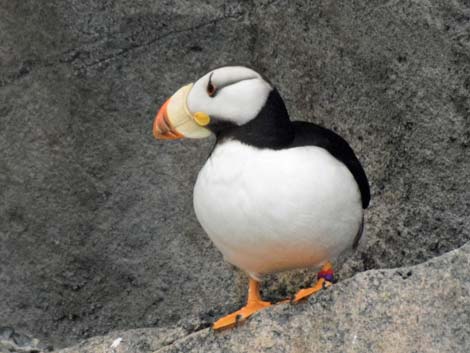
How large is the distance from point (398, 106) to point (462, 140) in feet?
0.82

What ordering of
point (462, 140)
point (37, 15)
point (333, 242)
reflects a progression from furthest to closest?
point (37, 15) < point (462, 140) < point (333, 242)

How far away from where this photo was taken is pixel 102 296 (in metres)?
4.30

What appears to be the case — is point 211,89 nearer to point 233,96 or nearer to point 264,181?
point 233,96

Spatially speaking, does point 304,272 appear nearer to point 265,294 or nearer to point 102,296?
point 265,294

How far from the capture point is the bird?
3115 mm

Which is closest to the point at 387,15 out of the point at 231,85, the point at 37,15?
the point at 231,85

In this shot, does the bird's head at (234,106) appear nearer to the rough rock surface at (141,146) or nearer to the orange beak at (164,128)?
the orange beak at (164,128)

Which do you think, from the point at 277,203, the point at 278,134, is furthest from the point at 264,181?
the point at 278,134

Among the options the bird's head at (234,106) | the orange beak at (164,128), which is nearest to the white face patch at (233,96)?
the bird's head at (234,106)

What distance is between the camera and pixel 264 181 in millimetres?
3109

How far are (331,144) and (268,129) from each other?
0.20 m

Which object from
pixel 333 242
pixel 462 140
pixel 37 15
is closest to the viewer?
pixel 333 242

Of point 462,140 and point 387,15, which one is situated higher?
point 387,15

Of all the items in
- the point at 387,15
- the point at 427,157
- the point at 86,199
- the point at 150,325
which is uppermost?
the point at 387,15
